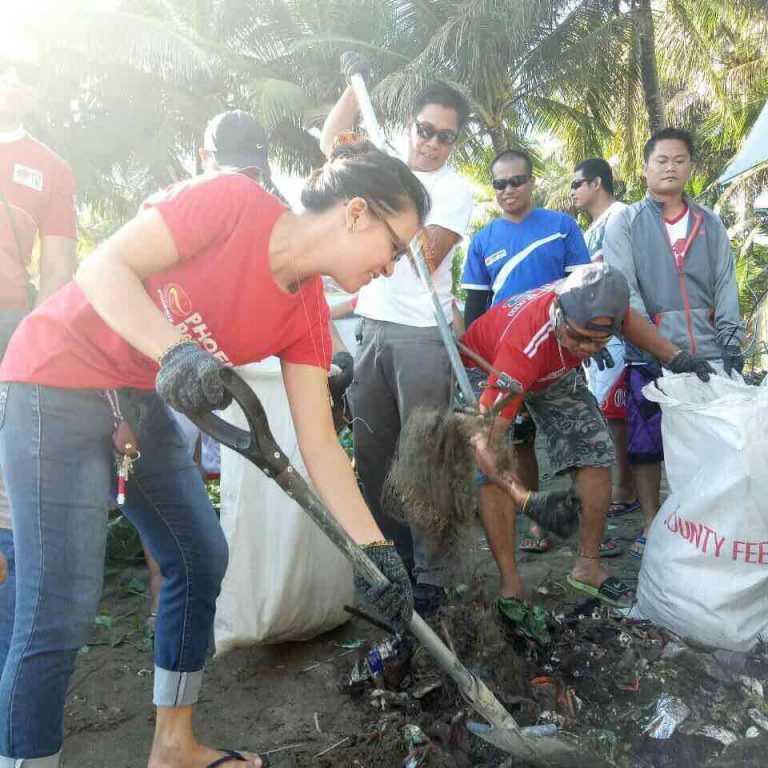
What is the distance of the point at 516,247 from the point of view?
3791 millimetres

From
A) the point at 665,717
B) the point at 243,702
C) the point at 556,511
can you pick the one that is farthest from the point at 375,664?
the point at 665,717

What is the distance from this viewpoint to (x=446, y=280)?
123 inches

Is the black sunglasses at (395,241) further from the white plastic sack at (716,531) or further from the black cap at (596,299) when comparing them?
the white plastic sack at (716,531)

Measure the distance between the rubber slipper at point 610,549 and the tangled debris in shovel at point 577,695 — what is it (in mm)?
879

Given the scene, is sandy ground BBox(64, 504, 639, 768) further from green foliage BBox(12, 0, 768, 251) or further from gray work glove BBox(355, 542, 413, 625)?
green foliage BBox(12, 0, 768, 251)

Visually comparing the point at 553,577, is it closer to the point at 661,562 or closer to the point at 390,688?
the point at 661,562

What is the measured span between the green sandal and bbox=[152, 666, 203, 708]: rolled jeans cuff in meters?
1.08

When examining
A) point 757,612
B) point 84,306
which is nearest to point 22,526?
point 84,306

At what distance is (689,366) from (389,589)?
1.87m

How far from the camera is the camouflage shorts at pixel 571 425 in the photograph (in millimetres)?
3025

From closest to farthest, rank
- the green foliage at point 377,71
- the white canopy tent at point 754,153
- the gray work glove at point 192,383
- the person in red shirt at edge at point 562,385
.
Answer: the gray work glove at point 192,383 → the person in red shirt at edge at point 562,385 → the white canopy tent at point 754,153 → the green foliage at point 377,71

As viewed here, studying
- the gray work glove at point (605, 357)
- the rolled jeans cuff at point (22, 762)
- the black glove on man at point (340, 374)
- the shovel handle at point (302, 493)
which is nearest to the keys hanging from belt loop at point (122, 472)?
the shovel handle at point (302, 493)

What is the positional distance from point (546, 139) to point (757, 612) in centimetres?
1711

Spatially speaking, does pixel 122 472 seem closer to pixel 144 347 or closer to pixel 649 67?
pixel 144 347
